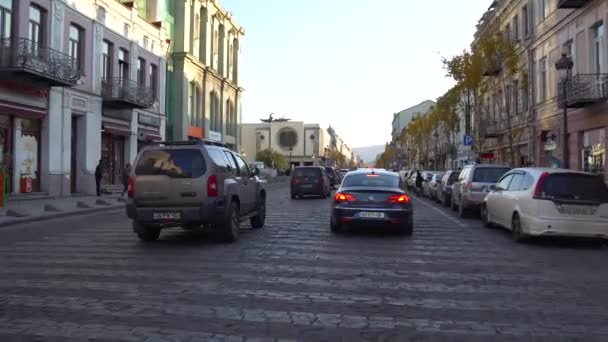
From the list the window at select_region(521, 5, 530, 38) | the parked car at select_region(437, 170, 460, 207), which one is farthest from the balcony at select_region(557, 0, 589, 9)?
the parked car at select_region(437, 170, 460, 207)

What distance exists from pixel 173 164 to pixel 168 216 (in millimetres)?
963

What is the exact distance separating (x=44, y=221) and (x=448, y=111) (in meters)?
35.2

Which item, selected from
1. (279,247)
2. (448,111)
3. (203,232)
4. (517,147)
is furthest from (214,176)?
(448,111)

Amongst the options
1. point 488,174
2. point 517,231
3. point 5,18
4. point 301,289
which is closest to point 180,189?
point 301,289

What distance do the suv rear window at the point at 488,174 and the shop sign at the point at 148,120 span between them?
889 inches

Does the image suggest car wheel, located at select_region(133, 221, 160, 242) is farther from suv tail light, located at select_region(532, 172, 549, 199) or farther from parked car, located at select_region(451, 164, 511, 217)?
parked car, located at select_region(451, 164, 511, 217)

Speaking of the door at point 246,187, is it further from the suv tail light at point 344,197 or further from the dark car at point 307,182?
the dark car at point 307,182

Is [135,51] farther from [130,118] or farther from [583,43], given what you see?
[583,43]

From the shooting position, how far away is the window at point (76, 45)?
26.6 m

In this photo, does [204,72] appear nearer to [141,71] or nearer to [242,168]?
[141,71]

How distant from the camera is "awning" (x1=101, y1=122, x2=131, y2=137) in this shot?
98.7 ft

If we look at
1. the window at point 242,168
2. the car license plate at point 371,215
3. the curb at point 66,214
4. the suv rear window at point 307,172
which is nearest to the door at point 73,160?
the curb at point 66,214

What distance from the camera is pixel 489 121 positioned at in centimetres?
4103

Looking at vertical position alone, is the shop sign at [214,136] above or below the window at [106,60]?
below
